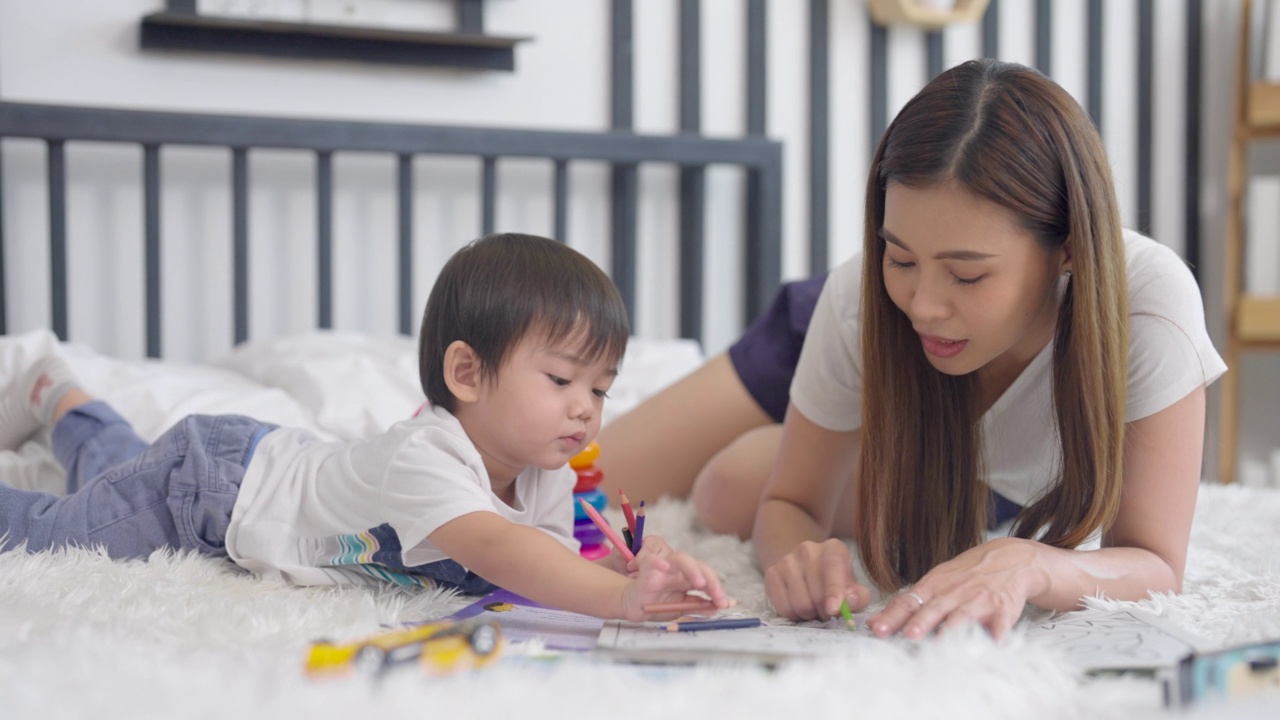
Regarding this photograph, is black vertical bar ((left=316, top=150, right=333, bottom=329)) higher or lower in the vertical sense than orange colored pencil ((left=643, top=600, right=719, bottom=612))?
higher

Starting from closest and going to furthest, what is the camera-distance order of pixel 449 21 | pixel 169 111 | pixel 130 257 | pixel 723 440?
pixel 723 440 → pixel 169 111 → pixel 130 257 → pixel 449 21

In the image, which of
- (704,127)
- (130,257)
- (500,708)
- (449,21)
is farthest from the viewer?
(704,127)

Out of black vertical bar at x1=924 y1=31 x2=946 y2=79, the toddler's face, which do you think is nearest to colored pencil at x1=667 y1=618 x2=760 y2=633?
the toddler's face

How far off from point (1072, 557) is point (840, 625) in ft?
0.64

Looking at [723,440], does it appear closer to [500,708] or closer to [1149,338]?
[1149,338]

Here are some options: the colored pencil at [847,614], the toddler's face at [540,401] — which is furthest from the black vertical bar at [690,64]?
the colored pencil at [847,614]

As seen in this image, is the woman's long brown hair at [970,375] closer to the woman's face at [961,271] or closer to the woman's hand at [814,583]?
the woman's face at [961,271]

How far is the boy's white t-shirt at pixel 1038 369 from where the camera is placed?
95cm

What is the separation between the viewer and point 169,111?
1877 mm

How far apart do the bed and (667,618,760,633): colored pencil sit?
90 mm

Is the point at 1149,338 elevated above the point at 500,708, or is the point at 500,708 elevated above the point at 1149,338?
the point at 1149,338

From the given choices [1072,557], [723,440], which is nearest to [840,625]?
[1072,557]

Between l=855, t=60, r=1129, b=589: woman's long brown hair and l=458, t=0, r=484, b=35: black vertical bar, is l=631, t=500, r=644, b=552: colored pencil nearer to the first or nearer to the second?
l=855, t=60, r=1129, b=589: woman's long brown hair

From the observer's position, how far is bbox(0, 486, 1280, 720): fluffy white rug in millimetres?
566
